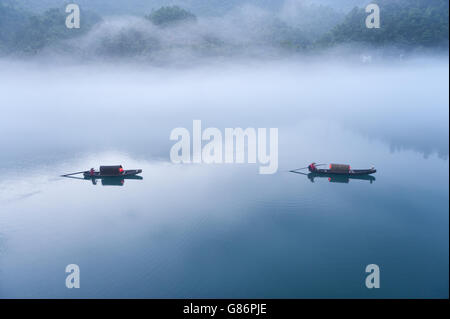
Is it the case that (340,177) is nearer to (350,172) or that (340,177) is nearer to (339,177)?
(339,177)

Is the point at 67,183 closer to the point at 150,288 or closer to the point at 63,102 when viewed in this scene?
the point at 150,288

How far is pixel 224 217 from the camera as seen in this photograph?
10.0 meters

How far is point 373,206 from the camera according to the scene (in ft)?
34.5

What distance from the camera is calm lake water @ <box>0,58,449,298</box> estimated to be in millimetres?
7039

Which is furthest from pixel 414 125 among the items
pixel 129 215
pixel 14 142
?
pixel 14 142

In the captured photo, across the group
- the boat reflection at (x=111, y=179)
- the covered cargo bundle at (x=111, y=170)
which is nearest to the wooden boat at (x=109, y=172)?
the covered cargo bundle at (x=111, y=170)

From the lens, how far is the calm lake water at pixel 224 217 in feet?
23.1

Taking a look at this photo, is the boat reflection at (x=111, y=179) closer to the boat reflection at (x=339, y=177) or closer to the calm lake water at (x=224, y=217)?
the calm lake water at (x=224, y=217)

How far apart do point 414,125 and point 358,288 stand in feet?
66.0

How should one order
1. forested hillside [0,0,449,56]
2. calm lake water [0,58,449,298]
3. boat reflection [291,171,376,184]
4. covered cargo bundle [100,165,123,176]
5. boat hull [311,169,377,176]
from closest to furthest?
1. calm lake water [0,58,449,298]
2. boat hull [311,169,377,176]
3. boat reflection [291,171,376,184]
4. covered cargo bundle [100,165,123,176]
5. forested hillside [0,0,449,56]

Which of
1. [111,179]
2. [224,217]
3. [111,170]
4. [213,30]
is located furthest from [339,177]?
[213,30]

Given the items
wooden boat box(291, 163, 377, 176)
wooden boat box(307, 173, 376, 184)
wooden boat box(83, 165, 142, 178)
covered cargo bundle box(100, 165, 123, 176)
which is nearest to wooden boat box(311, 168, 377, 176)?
wooden boat box(291, 163, 377, 176)

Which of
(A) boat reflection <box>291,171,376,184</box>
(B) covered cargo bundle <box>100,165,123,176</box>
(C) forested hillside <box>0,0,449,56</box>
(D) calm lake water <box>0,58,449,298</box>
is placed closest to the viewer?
(D) calm lake water <box>0,58,449,298</box>

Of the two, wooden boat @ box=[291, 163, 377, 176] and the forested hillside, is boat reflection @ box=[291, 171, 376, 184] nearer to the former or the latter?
wooden boat @ box=[291, 163, 377, 176]
